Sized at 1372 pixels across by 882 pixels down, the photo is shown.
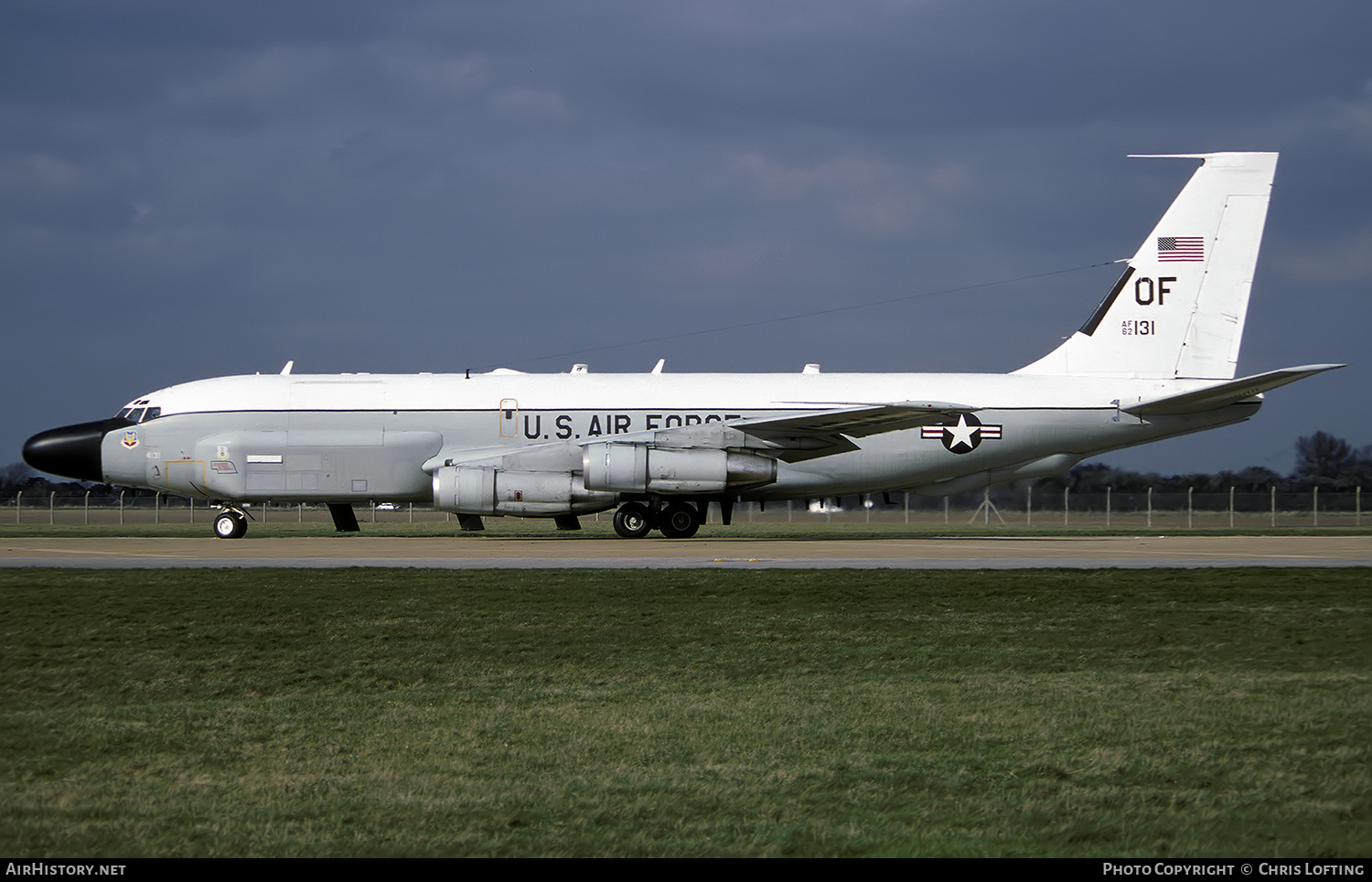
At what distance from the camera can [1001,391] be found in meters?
27.5

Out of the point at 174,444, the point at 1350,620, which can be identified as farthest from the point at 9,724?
the point at 174,444

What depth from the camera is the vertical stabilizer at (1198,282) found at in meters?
27.9

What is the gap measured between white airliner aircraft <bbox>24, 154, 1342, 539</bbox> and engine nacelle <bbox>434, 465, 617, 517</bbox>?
1.88 feet

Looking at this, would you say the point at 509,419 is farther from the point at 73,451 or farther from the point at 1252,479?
the point at 1252,479

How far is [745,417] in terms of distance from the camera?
26969mm

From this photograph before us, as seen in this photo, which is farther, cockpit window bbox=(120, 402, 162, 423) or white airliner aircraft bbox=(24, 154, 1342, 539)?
cockpit window bbox=(120, 402, 162, 423)

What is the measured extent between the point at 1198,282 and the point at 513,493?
16549mm

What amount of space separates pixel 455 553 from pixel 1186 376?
1743 centimetres

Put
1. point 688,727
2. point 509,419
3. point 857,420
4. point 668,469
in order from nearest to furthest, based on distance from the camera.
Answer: point 688,727 < point 668,469 < point 857,420 < point 509,419

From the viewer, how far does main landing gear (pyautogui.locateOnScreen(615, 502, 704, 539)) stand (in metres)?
26.3

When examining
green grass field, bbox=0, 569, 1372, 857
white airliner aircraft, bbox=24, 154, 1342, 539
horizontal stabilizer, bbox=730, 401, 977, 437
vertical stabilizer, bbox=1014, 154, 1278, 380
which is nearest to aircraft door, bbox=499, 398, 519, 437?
white airliner aircraft, bbox=24, 154, 1342, 539

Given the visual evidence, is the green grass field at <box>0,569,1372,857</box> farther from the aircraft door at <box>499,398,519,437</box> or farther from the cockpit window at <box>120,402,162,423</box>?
the cockpit window at <box>120,402,162,423</box>

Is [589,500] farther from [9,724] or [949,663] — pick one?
[9,724]

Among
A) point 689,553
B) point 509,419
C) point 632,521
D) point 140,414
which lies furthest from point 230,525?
point 689,553
